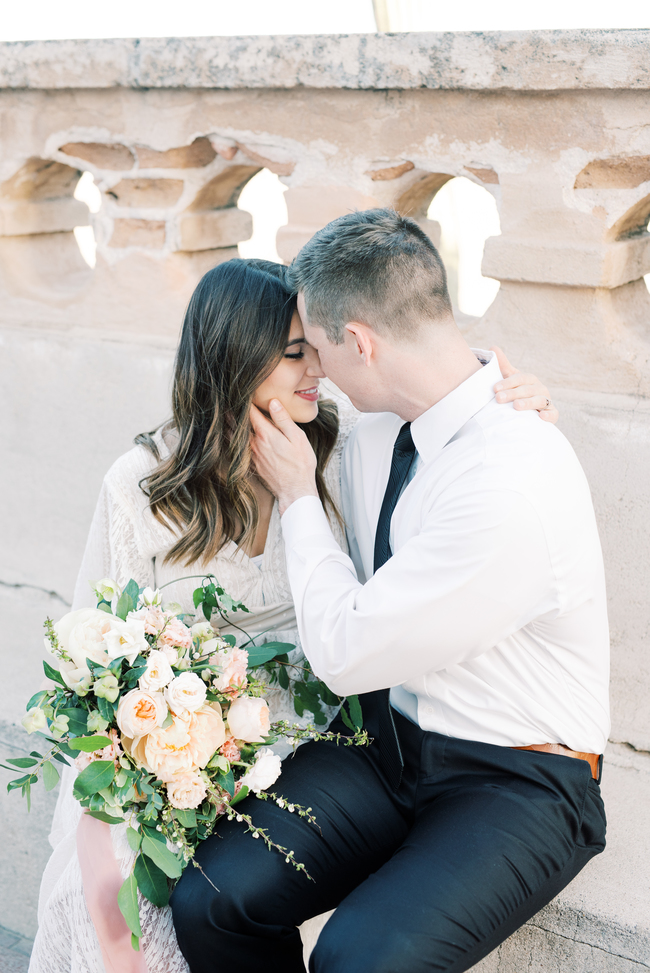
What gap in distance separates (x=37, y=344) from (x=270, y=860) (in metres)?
2.32

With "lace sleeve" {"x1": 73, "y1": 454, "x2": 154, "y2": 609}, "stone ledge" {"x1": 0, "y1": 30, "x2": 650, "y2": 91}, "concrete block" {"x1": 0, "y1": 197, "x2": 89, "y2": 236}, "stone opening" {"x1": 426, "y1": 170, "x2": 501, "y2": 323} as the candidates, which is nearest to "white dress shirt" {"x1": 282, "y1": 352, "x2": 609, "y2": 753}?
"lace sleeve" {"x1": 73, "y1": 454, "x2": 154, "y2": 609}

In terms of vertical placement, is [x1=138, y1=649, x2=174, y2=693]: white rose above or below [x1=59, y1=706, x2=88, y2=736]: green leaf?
above

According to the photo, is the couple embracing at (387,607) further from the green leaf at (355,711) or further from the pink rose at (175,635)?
the pink rose at (175,635)

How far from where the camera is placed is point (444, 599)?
5.37 feet

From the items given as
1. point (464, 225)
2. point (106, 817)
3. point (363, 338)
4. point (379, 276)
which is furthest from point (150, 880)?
point (464, 225)

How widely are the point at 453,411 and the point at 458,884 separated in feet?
3.21

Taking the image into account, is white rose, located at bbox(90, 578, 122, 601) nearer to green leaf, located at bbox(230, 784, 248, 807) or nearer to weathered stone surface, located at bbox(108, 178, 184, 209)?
green leaf, located at bbox(230, 784, 248, 807)

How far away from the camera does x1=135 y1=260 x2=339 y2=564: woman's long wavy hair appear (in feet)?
6.80

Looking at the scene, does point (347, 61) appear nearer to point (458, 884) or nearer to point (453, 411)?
point (453, 411)

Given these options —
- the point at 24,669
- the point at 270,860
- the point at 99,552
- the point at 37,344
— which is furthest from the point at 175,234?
the point at 270,860

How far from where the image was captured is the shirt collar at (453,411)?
1.89 m

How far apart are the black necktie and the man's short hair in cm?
31

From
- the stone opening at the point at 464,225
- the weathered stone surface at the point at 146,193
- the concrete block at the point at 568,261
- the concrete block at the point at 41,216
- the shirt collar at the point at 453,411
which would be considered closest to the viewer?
the shirt collar at the point at 453,411

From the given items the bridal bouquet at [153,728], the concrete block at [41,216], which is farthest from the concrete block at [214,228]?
the bridal bouquet at [153,728]
